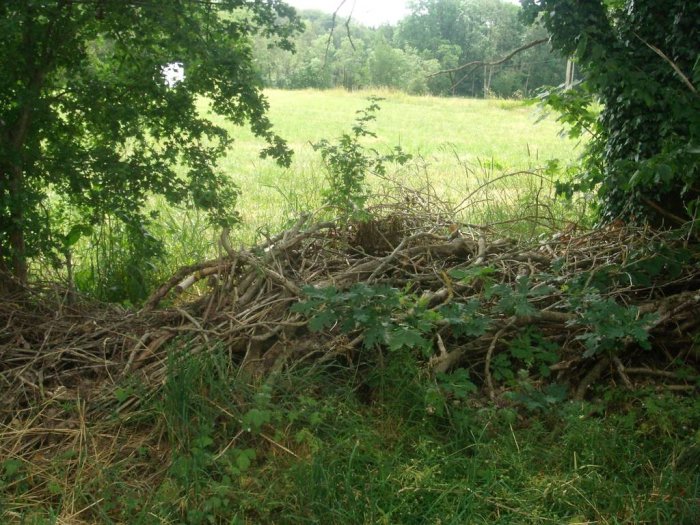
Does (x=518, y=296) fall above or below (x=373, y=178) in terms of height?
above

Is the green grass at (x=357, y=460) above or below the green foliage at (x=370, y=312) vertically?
below

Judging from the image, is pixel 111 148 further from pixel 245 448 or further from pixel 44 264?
pixel 245 448

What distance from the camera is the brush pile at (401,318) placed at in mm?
3842

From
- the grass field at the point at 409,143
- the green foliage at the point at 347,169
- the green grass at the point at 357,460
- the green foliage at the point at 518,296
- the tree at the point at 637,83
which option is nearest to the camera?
the green grass at the point at 357,460

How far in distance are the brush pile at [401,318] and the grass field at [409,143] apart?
149 centimetres

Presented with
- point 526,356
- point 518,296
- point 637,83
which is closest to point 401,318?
point 518,296

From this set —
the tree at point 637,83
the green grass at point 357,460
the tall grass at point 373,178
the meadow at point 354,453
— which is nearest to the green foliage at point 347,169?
the tall grass at point 373,178

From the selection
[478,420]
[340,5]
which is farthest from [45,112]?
[478,420]

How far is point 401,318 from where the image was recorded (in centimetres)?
377

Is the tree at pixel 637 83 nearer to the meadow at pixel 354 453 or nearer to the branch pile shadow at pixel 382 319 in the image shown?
the branch pile shadow at pixel 382 319

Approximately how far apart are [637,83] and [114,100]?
3.29 m

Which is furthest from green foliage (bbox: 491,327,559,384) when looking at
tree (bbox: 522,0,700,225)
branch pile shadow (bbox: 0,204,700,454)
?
tree (bbox: 522,0,700,225)

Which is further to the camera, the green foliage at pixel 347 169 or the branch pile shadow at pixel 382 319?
the green foliage at pixel 347 169

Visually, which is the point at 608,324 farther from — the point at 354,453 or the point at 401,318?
the point at 354,453
